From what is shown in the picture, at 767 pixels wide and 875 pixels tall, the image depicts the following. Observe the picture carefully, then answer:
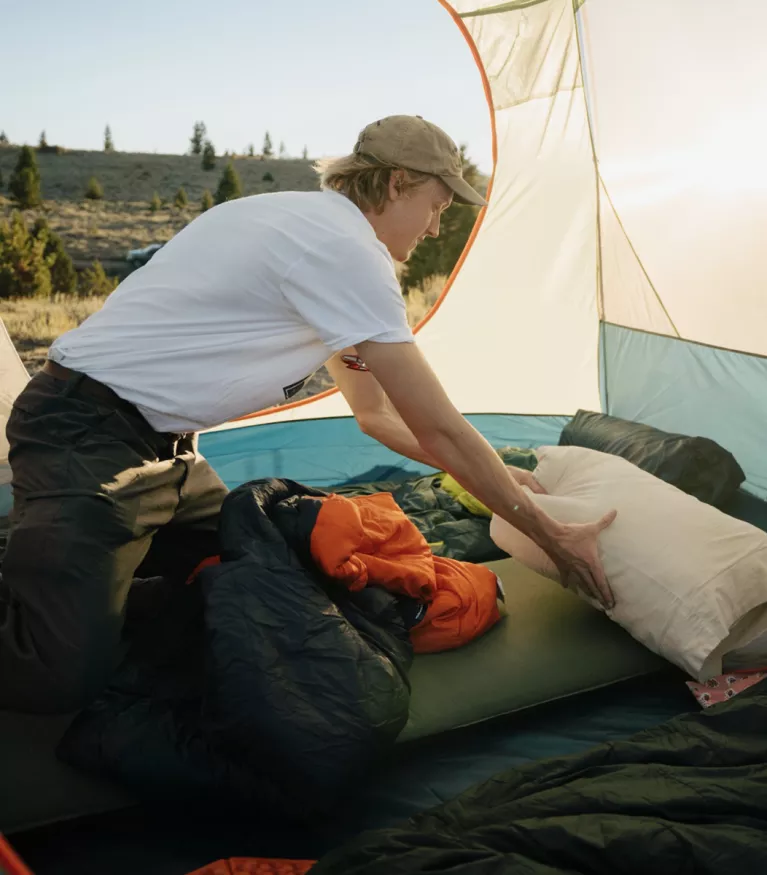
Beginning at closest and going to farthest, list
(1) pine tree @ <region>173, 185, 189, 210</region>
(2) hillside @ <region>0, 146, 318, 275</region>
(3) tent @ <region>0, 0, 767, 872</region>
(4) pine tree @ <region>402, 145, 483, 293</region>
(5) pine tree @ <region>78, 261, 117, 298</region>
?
(3) tent @ <region>0, 0, 767, 872</region>
(5) pine tree @ <region>78, 261, 117, 298</region>
(2) hillside @ <region>0, 146, 318, 275</region>
(4) pine tree @ <region>402, 145, 483, 293</region>
(1) pine tree @ <region>173, 185, 189, 210</region>

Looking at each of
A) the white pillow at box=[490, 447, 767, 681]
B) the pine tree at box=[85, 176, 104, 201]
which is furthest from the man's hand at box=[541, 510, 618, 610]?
the pine tree at box=[85, 176, 104, 201]

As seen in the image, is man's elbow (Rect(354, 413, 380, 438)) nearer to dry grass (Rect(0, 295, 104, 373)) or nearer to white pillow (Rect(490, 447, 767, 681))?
white pillow (Rect(490, 447, 767, 681))

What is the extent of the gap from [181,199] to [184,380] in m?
10.8

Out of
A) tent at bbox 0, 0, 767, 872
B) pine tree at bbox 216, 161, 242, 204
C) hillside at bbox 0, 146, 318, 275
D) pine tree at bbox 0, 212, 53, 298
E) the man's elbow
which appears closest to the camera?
the man's elbow

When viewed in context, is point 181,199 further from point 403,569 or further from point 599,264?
point 403,569

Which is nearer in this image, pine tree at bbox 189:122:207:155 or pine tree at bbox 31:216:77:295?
pine tree at bbox 31:216:77:295

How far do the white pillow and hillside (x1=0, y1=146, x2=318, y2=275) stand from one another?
952 cm

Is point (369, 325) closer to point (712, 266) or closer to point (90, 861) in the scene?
point (90, 861)

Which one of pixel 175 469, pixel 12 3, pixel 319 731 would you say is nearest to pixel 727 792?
pixel 319 731

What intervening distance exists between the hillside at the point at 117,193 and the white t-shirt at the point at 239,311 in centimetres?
945

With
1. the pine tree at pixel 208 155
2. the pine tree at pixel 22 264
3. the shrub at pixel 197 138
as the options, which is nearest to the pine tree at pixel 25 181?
the pine tree at pixel 22 264

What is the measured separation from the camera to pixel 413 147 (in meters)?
1.39

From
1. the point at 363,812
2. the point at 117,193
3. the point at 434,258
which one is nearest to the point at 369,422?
the point at 363,812

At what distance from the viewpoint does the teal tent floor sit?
1109mm
